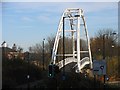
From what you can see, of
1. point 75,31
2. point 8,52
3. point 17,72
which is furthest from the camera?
point 75,31

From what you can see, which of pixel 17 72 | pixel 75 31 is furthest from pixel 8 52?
pixel 75 31

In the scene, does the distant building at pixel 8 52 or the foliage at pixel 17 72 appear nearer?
the foliage at pixel 17 72

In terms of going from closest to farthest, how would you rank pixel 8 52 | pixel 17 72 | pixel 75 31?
pixel 17 72 → pixel 8 52 → pixel 75 31

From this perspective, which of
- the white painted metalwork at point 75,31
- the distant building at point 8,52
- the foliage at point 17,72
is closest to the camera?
the foliage at point 17,72

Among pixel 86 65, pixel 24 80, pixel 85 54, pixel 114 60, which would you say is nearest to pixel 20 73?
pixel 24 80

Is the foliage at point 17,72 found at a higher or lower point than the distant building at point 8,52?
lower

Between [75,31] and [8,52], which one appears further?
[75,31]

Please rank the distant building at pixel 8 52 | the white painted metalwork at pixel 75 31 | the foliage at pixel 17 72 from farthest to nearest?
Result: the white painted metalwork at pixel 75 31, the distant building at pixel 8 52, the foliage at pixel 17 72

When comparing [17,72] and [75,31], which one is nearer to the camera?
[17,72]

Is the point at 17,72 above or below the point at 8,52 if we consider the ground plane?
below

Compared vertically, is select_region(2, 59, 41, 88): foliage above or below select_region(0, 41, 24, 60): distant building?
below

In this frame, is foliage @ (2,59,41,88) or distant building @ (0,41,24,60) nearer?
foliage @ (2,59,41,88)

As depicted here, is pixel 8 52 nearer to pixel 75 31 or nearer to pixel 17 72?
pixel 17 72

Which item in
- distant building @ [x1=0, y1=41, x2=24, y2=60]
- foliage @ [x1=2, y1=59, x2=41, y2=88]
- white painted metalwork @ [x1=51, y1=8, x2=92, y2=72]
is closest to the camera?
foliage @ [x1=2, y1=59, x2=41, y2=88]
